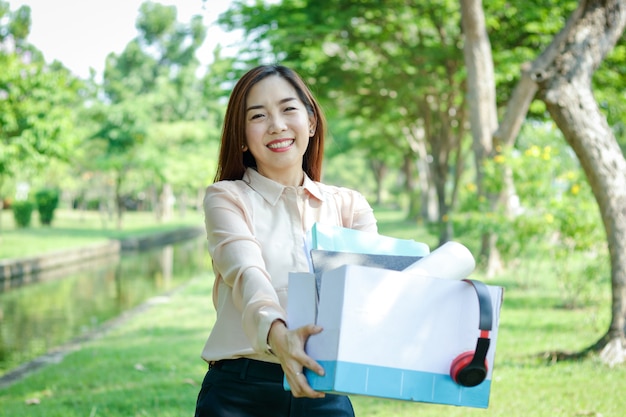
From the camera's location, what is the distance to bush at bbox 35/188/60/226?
3089 centimetres

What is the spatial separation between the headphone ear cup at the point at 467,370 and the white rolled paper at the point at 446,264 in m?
0.17

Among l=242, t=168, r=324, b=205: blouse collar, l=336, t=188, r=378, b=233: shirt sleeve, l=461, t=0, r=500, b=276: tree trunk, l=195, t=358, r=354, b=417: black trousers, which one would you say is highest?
l=461, t=0, r=500, b=276: tree trunk

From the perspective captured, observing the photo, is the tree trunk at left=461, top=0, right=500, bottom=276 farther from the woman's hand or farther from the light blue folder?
the woman's hand

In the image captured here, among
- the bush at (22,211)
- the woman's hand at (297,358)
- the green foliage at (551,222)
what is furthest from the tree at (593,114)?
the bush at (22,211)

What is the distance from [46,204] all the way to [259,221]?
30612 mm

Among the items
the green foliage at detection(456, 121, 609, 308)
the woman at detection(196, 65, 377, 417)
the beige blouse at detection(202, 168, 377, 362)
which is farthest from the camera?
the green foliage at detection(456, 121, 609, 308)

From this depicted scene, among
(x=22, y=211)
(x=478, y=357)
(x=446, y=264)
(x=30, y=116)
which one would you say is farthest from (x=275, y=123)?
(x=22, y=211)

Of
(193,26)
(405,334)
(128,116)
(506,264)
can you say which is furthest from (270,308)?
(193,26)

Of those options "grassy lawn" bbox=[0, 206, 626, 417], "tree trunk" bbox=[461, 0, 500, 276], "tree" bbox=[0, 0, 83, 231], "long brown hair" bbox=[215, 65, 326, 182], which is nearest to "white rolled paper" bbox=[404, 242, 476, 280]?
"long brown hair" bbox=[215, 65, 326, 182]

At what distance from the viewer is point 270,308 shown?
1.72 metres

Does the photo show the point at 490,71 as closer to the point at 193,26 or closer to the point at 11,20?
the point at 11,20

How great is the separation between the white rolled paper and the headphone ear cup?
0.56ft

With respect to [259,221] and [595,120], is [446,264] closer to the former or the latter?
[259,221]

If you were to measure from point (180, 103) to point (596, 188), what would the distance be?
38337mm
